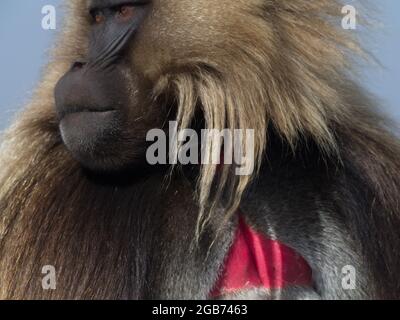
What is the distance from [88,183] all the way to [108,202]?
5.3 inches

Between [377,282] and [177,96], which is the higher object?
[177,96]

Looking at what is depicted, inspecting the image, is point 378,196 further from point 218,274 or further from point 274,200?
point 218,274

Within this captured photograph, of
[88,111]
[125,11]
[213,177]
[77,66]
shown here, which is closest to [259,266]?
[213,177]

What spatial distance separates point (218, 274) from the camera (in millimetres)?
3486

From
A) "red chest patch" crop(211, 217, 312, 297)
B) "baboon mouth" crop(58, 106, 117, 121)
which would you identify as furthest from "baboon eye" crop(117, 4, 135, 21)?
"red chest patch" crop(211, 217, 312, 297)

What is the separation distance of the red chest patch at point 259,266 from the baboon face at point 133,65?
0.50 metres

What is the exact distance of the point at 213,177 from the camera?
3555 millimetres

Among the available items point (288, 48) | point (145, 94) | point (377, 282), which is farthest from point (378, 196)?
point (145, 94)

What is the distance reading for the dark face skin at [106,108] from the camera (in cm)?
352

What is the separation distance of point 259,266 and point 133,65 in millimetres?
903

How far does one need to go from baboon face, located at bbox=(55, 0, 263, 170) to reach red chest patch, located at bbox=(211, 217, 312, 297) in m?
0.50

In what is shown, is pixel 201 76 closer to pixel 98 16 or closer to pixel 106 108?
pixel 106 108

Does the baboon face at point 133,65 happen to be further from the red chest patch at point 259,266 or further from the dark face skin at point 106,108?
the red chest patch at point 259,266

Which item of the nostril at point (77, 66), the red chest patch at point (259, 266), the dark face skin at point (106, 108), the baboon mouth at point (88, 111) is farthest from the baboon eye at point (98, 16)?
the red chest patch at point (259, 266)
